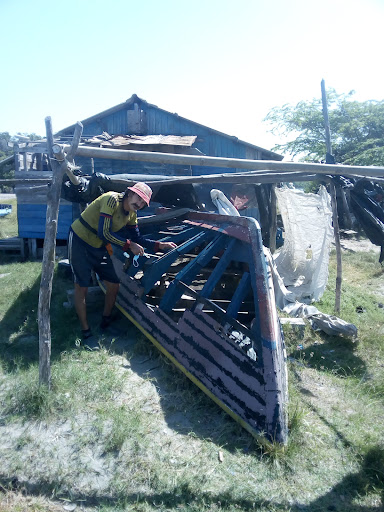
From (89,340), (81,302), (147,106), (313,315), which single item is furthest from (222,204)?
(147,106)

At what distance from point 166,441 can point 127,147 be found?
8.05 metres

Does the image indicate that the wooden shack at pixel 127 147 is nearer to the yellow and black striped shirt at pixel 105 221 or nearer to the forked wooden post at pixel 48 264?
the yellow and black striped shirt at pixel 105 221

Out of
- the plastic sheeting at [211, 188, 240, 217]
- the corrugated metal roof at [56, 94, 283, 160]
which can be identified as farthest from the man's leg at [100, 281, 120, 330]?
the corrugated metal roof at [56, 94, 283, 160]

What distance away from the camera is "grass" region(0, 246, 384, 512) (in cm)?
271

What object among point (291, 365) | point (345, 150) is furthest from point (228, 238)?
point (345, 150)

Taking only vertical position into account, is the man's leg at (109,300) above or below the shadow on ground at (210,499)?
above

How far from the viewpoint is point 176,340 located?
160 inches

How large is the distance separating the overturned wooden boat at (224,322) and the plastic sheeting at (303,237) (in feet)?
7.71

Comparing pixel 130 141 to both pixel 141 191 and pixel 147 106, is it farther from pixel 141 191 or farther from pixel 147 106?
pixel 141 191

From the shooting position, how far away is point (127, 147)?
993 cm

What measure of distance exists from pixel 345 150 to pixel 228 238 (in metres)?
20.3

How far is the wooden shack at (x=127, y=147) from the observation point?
33.8ft

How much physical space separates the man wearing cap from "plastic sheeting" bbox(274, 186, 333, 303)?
10.8 ft

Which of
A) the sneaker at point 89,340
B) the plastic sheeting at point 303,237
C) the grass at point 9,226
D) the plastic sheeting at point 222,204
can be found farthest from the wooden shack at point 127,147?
the grass at point 9,226
